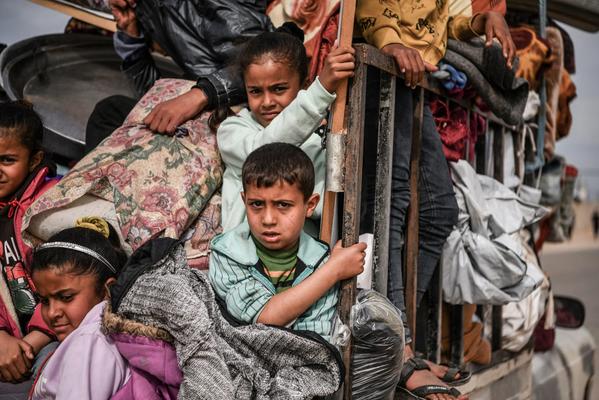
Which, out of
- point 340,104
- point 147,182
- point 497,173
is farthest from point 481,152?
point 147,182

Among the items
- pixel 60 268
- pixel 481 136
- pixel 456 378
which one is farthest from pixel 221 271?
pixel 481 136

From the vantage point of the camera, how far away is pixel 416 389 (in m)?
2.27

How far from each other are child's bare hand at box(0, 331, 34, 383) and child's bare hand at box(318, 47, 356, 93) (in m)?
1.33

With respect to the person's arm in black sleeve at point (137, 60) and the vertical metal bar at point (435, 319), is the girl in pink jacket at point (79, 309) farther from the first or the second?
the vertical metal bar at point (435, 319)

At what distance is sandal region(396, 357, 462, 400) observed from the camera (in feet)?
7.37

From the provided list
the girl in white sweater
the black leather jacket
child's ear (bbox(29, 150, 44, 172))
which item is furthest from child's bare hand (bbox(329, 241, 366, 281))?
child's ear (bbox(29, 150, 44, 172))

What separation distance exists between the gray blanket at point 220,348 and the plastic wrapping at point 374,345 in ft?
0.57

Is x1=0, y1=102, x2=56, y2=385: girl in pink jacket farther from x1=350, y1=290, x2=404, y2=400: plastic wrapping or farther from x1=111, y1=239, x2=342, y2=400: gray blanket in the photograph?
x1=350, y1=290, x2=404, y2=400: plastic wrapping

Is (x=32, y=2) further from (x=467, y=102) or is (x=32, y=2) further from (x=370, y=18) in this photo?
(x=467, y=102)

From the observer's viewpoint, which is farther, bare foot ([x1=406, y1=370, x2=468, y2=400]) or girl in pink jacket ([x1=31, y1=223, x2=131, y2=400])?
bare foot ([x1=406, y1=370, x2=468, y2=400])

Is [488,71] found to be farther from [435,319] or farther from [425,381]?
[425,381]

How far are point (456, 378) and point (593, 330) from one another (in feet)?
21.4

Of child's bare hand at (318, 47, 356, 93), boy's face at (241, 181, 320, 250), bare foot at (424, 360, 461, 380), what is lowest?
bare foot at (424, 360, 461, 380)

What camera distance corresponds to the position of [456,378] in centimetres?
254
